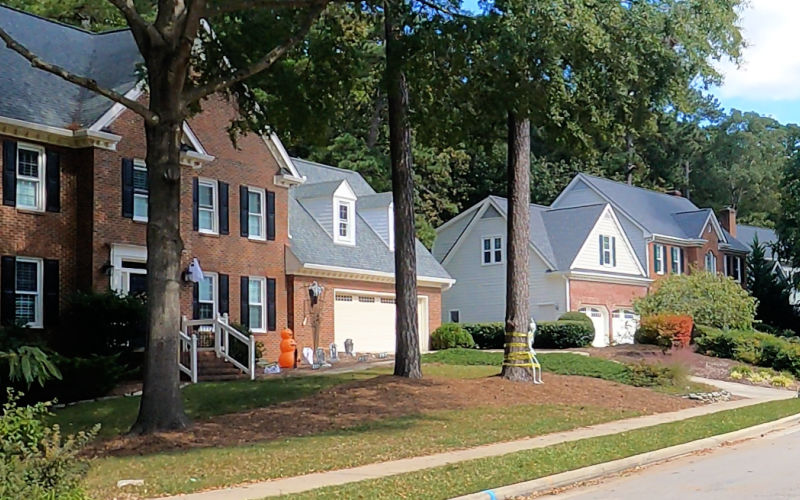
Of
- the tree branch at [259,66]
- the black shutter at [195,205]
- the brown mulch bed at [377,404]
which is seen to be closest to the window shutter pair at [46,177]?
the black shutter at [195,205]

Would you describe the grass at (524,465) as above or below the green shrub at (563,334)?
below

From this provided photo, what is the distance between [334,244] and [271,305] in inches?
178

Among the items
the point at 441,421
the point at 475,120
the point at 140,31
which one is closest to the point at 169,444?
the point at 441,421

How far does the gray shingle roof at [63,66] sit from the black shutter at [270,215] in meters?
6.18

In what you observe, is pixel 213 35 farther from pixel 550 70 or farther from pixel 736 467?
pixel 736 467

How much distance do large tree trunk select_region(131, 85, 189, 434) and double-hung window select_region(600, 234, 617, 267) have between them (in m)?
33.0

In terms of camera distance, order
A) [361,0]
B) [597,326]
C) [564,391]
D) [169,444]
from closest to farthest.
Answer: [169,444], [361,0], [564,391], [597,326]

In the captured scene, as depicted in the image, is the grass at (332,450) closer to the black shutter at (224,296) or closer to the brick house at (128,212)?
the brick house at (128,212)

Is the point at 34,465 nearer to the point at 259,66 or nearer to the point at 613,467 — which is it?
the point at 613,467

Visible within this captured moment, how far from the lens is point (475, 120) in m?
20.9

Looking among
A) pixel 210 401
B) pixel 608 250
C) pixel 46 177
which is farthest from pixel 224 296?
pixel 608 250

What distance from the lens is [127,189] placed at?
25.2 metres

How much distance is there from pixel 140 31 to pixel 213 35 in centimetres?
411

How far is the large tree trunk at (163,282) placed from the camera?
15828mm
